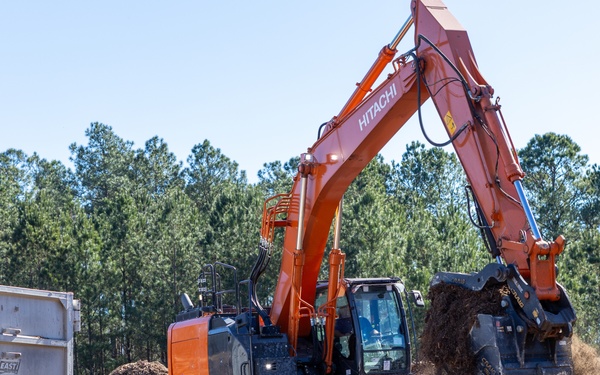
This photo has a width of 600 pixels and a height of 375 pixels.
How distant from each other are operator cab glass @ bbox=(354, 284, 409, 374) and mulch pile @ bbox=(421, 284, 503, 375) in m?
1.67

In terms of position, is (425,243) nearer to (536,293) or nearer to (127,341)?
(127,341)

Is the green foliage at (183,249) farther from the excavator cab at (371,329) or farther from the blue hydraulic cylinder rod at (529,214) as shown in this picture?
the blue hydraulic cylinder rod at (529,214)

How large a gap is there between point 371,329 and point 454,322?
93.7 inches

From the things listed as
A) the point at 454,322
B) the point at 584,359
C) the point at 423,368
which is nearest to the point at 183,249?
the point at 584,359

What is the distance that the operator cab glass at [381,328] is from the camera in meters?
10.5

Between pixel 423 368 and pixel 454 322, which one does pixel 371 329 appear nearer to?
pixel 423 368

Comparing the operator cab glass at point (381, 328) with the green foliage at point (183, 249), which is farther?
the green foliage at point (183, 249)

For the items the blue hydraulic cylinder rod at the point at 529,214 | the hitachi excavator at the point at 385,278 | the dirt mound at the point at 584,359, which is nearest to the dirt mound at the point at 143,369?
the hitachi excavator at the point at 385,278

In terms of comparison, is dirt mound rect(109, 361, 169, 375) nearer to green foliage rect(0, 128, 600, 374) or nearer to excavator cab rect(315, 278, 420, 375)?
green foliage rect(0, 128, 600, 374)

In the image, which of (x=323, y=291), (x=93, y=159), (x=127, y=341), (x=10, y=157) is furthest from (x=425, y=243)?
(x=10, y=157)

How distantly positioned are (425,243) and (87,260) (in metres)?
13.1

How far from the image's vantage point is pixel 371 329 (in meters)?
10.6

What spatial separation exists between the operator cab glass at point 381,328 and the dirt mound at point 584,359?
3.21 metres

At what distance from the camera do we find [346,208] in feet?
96.1
